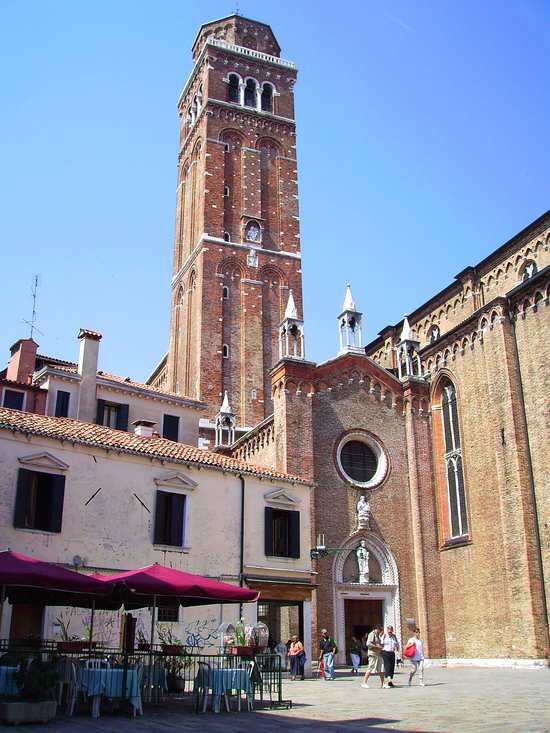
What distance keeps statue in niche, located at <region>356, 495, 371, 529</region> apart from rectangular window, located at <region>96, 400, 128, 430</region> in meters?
→ 9.27

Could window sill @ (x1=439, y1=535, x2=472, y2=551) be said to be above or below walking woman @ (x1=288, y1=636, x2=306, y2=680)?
above

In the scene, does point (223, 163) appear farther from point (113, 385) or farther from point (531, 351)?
point (531, 351)

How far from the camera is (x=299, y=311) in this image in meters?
45.8

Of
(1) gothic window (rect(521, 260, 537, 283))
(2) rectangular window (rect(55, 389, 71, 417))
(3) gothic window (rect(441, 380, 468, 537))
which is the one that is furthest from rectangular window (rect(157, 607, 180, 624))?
(1) gothic window (rect(521, 260, 537, 283))

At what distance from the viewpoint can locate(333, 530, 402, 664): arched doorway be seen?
26.0 meters

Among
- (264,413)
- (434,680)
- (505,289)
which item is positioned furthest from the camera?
(264,413)

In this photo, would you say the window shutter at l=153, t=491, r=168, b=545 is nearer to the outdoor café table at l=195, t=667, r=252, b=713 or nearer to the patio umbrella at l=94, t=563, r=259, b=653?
the patio umbrella at l=94, t=563, r=259, b=653

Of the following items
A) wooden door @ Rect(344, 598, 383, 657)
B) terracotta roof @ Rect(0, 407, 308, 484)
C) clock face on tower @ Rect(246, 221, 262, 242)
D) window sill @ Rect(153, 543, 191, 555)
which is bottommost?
wooden door @ Rect(344, 598, 383, 657)

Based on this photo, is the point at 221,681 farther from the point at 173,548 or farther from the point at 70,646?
the point at 173,548

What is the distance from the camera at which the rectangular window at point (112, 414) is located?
28.3 m

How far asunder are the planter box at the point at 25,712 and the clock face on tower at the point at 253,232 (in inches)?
1491

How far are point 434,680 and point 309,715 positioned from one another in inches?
347

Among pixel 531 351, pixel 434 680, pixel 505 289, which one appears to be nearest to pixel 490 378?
pixel 531 351

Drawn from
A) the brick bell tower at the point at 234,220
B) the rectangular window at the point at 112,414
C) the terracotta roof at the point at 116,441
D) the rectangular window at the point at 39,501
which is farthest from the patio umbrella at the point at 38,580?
the brick bell tower at the point at 234,220
